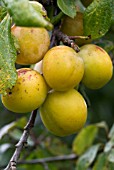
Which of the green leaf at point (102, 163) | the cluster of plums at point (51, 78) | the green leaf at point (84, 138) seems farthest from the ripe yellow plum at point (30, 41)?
the green leaf at point (84, 138)

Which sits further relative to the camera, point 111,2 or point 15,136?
point 15,136

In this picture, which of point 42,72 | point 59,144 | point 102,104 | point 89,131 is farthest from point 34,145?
point 42,72

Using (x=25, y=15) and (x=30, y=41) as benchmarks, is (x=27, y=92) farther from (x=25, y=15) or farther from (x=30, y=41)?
(x=25, y=15)

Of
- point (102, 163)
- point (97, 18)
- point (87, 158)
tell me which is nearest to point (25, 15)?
point (97, 18)

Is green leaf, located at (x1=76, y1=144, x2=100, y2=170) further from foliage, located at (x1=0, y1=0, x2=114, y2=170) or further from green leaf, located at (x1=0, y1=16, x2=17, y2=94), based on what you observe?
green leaf, located at (x1=0, y1=16, x2=17, y2=94)

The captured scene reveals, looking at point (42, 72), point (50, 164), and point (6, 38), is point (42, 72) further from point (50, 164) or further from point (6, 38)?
point (50, 164)

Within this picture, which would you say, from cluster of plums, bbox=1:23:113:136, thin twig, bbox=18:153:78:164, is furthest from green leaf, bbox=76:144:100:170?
cluster of plums, bbox=1:23:113:136

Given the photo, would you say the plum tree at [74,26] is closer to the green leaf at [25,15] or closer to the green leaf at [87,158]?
the green leaf at [25,15]
